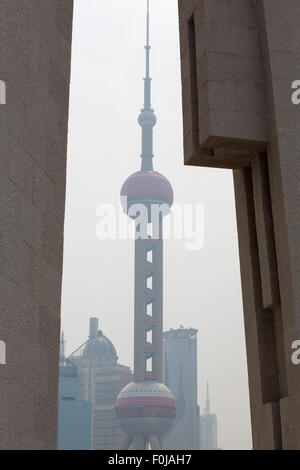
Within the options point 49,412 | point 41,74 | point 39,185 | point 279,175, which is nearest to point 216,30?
point 279,175

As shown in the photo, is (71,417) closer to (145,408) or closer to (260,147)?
(145,408)

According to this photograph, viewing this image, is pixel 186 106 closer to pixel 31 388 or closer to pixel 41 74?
pixel 41 74

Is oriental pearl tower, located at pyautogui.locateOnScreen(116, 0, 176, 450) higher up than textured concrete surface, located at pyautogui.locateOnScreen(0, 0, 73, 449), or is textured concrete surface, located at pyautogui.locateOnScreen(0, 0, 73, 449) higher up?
oriental pearl tower, located at pyautogui.locateOnScreen(116, 0, 176, 450)

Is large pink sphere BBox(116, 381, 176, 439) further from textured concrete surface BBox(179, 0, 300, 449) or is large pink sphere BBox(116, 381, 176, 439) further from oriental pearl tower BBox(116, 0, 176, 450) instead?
textured concrete surface BBox(179, 0, 300, 449)

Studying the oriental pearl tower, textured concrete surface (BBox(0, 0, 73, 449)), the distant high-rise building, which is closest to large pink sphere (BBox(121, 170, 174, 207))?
the oriental pearl tower

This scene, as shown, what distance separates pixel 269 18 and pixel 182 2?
2.32 meters

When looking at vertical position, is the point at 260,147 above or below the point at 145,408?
below

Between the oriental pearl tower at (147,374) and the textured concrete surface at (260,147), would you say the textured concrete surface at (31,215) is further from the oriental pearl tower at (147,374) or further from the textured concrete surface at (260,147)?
the oriental pearl tower at (147,374)

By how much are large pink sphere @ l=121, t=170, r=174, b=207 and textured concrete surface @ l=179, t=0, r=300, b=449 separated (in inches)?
6911

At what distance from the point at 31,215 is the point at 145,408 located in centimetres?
15855

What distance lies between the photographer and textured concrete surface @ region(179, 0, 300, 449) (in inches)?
451

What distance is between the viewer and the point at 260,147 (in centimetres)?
1238

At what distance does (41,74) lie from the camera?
31.1 feet

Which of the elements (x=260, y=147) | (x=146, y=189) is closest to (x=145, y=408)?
(x=146, y=189)
